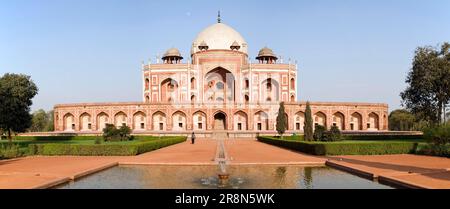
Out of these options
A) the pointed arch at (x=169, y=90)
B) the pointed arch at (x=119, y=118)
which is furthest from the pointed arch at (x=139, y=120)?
the pointed arch at (x=169, y=90)

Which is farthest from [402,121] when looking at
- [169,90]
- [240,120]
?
[169,90]

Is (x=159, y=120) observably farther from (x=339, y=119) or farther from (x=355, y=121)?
(x=355, y=121)

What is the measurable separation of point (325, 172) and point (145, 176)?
17.3 feet

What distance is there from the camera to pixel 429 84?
29766mm

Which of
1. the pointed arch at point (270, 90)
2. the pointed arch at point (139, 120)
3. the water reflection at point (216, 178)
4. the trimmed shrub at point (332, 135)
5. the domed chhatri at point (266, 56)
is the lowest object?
the water reflection at point (216, 178)

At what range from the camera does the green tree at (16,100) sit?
27.5m

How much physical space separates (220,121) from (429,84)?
23.3m

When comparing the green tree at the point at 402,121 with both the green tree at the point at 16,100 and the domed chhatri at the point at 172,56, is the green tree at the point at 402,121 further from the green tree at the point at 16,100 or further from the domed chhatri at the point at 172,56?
the green tree at the point at 16,100

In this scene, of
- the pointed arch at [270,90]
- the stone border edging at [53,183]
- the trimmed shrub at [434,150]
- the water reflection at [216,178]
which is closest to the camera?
the stone border edging at [53,183]

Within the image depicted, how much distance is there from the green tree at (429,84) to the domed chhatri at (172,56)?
2982 centimetres

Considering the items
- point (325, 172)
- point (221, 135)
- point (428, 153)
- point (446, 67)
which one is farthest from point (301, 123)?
point (325, 172)

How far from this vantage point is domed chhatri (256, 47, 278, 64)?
53562mm

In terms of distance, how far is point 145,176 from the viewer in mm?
11125
